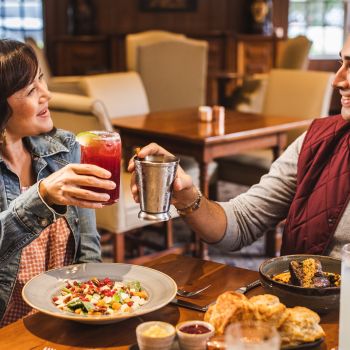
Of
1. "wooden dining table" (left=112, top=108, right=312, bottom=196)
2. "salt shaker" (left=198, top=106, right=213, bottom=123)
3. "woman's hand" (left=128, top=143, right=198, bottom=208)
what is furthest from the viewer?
"salt shaker" (left=198, top=106, right=213, bottom=123)

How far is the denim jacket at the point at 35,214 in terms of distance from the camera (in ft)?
5.48

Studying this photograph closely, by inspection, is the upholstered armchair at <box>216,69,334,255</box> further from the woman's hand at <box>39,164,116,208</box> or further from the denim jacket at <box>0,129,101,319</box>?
the woman's hand at <box>39,164,116,208</box>

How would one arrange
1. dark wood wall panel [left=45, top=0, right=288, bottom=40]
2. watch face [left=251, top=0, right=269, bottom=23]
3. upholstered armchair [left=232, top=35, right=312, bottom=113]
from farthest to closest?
watch face [left=251, top=0, right=269, bottom=23] < dark wood wall panel [left=45, top=0, right=288, bottom=40] < upholstered armchair [left=232, top=35, right=312, bottom=113]

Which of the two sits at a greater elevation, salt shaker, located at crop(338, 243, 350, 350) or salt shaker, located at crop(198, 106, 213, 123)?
salt shaker, located at crop(338, 243, 350, 350)

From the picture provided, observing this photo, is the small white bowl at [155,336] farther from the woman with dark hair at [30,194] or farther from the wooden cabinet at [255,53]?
the wooden cabinet at [255,53]

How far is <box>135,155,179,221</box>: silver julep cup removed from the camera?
4.97ft

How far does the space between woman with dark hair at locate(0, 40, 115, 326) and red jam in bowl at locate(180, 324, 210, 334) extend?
1.36 ft

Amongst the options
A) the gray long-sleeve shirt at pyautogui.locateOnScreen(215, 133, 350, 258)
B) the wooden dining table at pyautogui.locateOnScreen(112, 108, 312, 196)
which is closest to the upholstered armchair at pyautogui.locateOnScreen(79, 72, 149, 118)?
the wooden dining table at pyautogui.locateOnScreen(112, 108, 312, 196)

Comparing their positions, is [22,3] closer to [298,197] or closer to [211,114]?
[211,114]

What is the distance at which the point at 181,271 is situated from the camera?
5.78 feet

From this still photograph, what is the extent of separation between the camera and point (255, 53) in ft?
28.6

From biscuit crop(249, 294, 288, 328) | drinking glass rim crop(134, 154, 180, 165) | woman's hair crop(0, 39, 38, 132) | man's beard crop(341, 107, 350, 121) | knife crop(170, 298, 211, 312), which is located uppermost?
woman's hair crop(0, 39, 38, 132)

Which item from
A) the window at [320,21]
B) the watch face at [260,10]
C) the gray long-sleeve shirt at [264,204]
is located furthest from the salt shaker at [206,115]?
the window at [320,21]

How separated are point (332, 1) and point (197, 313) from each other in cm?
825
